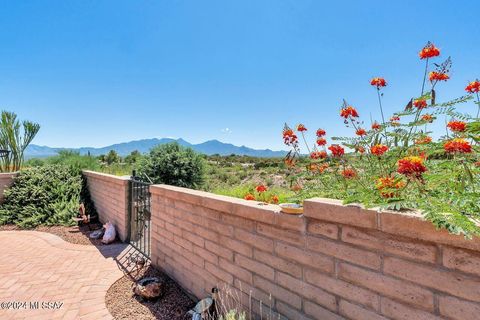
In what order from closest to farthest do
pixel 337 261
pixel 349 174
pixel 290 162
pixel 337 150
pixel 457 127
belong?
pixel 457 127, pixel 337 261, pixel 349 174, pixel 337 150, pixel 290 162

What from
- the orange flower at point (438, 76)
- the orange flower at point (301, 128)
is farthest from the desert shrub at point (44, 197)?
the orange flower at point (438, 76)

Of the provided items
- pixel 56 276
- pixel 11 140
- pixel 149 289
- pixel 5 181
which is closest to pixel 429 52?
pixel 149 289

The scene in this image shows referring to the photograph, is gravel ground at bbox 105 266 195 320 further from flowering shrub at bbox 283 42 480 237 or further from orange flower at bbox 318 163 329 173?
orange flower at bbox 318 163 329 173

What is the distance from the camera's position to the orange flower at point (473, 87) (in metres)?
2.00

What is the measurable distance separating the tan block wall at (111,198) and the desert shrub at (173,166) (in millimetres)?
1067

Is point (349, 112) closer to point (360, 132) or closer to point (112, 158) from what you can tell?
point (360, 132)

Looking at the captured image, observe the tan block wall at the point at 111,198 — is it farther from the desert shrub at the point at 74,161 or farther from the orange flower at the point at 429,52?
the orange flower at the point at 429,52

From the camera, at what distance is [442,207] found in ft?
4.22

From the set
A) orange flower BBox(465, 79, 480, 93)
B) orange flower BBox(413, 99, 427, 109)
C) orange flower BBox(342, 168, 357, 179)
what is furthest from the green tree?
orange flower BBox(465, 79, 480, 93)

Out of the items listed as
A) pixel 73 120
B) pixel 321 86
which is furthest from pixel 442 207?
pixel 73 120

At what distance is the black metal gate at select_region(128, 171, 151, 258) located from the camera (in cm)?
502

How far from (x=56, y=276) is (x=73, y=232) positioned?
2.71 metres

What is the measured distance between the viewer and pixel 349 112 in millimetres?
2500

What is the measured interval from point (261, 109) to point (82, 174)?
10.6 m
